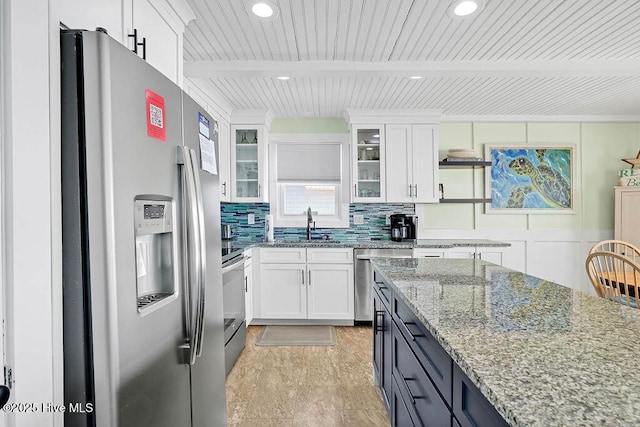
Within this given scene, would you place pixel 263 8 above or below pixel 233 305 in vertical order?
above

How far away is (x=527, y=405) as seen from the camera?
584 mm

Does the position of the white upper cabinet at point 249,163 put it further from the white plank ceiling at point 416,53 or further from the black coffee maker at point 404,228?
the black coffee maker at point 404,228

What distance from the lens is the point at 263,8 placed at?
1.92 meters

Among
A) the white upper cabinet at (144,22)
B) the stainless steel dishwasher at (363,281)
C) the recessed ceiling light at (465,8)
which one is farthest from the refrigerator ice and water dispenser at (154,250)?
the stainless steel dishwasher at (363,281)

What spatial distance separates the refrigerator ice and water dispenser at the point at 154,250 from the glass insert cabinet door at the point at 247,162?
2847mm

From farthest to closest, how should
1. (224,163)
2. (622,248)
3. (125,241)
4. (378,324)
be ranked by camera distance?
(622,248) → (224,163) → (378,324) → (125,241)

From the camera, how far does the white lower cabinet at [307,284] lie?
362 centimetres

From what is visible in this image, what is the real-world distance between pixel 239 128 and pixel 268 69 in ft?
4.71

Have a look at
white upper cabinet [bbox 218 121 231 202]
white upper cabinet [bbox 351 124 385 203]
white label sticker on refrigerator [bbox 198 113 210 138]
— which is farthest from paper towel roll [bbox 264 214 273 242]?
white label sticker on refrigerator [bbox 198 113 210 138]

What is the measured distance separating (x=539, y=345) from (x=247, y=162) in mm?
3577

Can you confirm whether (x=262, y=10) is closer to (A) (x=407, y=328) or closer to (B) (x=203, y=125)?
(B) (x=203, y=125)

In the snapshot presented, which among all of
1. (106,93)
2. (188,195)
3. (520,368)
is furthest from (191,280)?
(520,368)

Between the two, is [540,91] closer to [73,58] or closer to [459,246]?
[459,246]

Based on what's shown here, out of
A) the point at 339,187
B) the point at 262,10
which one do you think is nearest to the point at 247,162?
the point at 339,187
